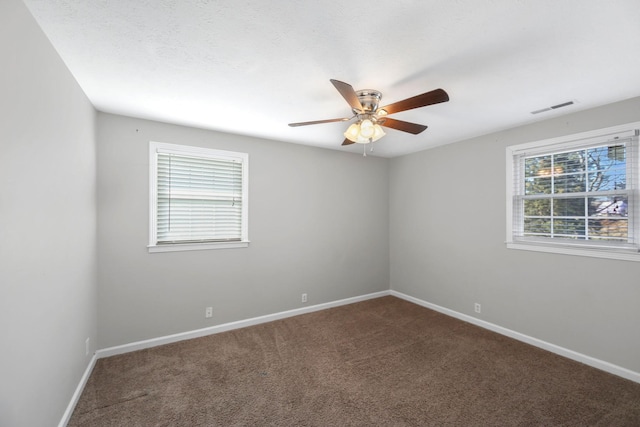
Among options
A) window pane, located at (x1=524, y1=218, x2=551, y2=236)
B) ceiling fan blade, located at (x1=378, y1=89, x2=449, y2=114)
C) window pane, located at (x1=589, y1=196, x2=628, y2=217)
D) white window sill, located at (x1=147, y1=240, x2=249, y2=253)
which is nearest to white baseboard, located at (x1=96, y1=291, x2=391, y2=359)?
white window sill, located at (x1=147, y1=240, x2=249, y2=253)

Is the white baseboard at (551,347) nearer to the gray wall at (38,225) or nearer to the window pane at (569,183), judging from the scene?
the window pane at (569,183)

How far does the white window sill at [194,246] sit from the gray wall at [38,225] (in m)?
0.76

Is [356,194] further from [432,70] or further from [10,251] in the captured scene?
[10,251]

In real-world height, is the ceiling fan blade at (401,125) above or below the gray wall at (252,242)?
above

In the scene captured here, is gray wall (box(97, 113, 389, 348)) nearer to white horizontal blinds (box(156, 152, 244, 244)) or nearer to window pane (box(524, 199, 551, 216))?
white horizontal blinds (box(156, 152, 244, 244))

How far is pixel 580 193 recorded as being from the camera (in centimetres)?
265

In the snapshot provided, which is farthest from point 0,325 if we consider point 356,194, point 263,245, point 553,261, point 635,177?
point 635,177

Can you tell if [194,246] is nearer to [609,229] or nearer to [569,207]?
[569,207]

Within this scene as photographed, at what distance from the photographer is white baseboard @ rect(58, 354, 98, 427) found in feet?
5.95

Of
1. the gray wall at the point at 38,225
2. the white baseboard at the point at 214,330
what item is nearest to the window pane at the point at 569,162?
the white baseboard at the point at 214,330

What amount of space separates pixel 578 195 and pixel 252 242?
3.58m

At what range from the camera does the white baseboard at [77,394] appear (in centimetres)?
181

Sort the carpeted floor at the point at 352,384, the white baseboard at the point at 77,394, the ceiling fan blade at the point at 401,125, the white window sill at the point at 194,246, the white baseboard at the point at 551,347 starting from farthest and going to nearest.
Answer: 1. the white window sill at the point at 194,246
2. the white baseboard at the point at 551,347
3. the ceiling fan blade at the point at 401,125
4. the carpeted floor at the point at 352,384
5. the white baseboard at the point at 77,394

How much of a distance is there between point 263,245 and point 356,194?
5.70ft
